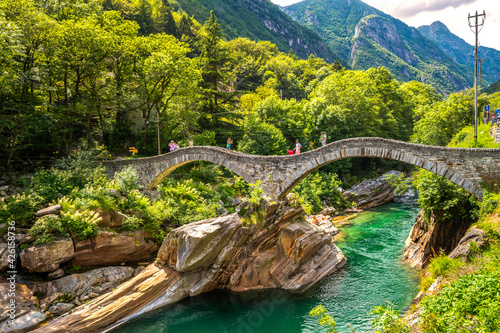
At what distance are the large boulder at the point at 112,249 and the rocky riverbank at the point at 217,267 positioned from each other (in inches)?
28.0

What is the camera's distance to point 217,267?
13.8 meters

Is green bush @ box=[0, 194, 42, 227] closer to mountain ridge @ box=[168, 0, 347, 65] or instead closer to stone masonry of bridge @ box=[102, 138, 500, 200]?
stone masonry of bridge @ box=[102, 138, 500, 200]

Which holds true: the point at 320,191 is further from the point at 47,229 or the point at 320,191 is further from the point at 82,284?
the point at 47,229

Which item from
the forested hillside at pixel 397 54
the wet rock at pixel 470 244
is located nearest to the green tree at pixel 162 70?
the wet rock at pixel 470 244

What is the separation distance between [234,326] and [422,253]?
35.3 ft

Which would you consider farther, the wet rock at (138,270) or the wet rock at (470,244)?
the wet rock at (138,270)

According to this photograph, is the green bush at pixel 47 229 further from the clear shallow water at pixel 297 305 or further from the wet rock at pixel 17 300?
the clear shallow water at pixel 297 305

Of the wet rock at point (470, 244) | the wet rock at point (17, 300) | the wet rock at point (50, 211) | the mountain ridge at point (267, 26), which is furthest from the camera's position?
the mountain ridge at point (267, 26)

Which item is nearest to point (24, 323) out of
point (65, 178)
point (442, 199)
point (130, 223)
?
point (130, 223)

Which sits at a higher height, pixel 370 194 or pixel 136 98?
pixel 136 98

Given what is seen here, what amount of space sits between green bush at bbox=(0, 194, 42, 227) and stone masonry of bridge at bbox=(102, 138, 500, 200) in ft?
26.2

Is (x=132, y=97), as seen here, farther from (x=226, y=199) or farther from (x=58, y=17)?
(x=226, y=199)

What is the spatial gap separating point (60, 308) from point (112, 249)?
3200mm

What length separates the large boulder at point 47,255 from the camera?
466 inches
